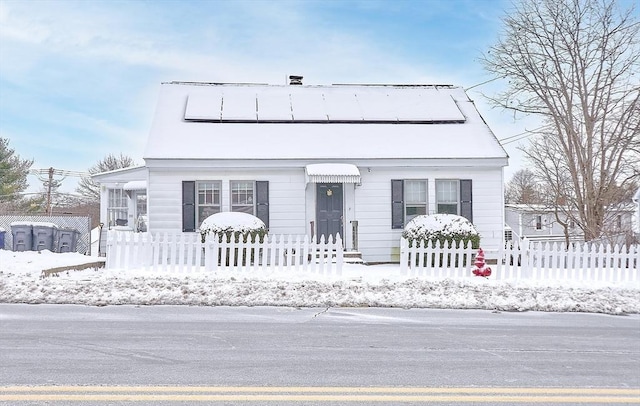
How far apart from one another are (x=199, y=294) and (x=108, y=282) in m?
2.12

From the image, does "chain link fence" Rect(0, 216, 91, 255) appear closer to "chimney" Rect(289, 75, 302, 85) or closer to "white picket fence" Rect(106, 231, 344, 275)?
"white picket fence" Rect(106, 231, 344, 275)

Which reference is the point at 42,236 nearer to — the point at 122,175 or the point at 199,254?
the point at 122,175

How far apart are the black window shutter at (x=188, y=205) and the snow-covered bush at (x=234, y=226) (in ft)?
3.18

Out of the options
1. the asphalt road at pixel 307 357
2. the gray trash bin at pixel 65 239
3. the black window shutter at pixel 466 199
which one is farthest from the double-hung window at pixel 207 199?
the asphalt road at pixel 307 357

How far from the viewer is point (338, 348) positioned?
6.95m

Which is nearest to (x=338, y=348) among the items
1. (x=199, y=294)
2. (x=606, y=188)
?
(x=199, y=294)

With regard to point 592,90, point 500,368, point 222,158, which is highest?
point 592,90

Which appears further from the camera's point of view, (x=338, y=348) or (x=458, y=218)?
(x=458, y=218)

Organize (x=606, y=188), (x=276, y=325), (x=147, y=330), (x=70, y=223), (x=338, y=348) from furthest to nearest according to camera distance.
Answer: (x=606, y=188), (x=70, y=223), (x=276, y=325), (x=147, y=330), (x=338, y=348)

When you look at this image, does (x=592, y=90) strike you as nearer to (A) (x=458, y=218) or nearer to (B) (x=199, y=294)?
(A) (x=458, y=218)

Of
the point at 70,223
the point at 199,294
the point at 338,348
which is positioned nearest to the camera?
the point at 338,348

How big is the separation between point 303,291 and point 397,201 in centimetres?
730

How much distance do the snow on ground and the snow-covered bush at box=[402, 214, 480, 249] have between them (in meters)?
2.79

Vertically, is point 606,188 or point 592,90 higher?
point 592,90
